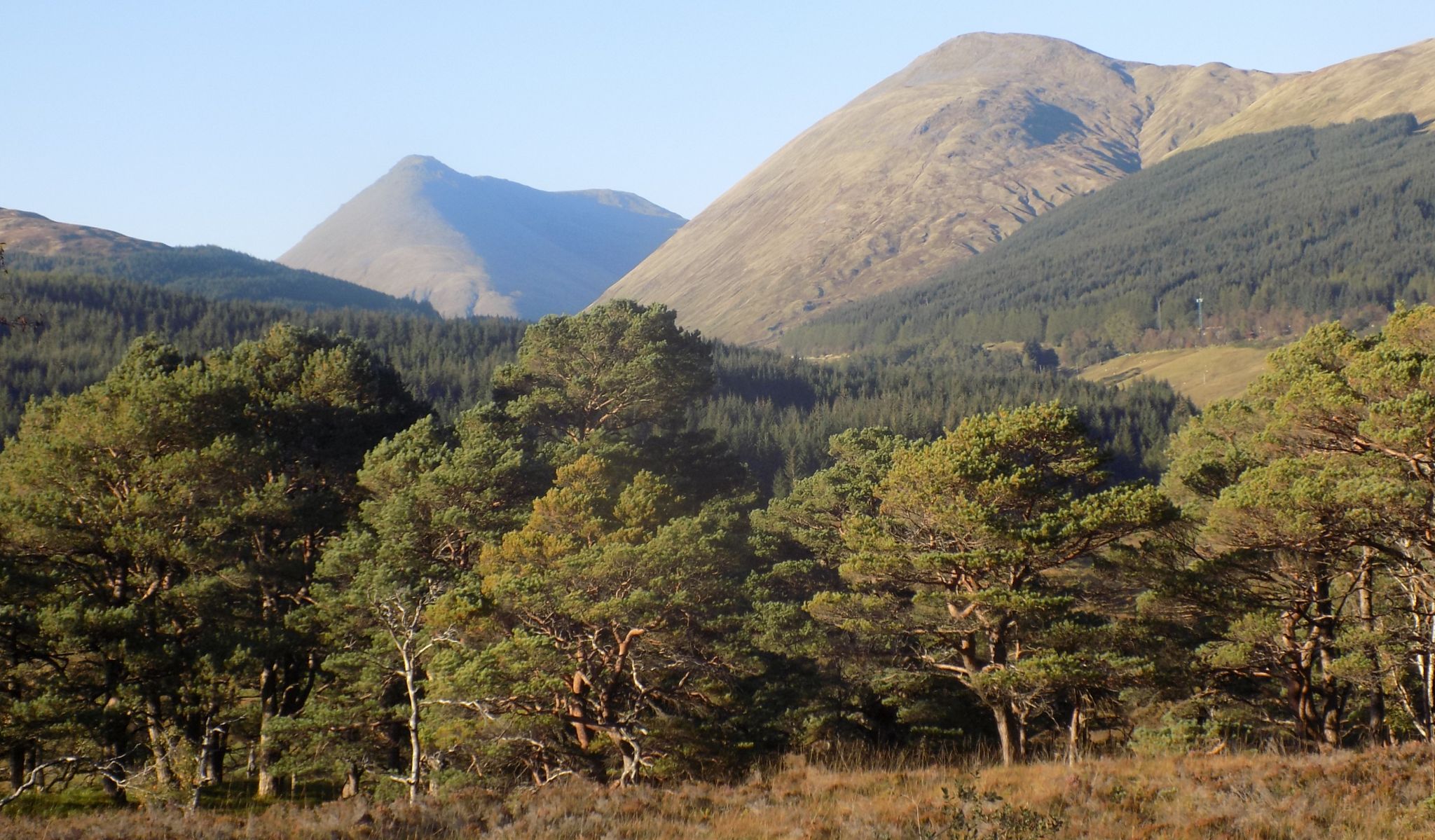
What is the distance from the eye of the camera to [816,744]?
133 ft

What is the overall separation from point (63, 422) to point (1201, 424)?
44590 millimetres

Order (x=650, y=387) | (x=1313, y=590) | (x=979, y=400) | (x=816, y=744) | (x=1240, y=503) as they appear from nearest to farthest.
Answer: (x=1240, y=503)
(x=1313, y=590)
(x=816, y=744)
(x=650, y=387)
(x=979, y=400)

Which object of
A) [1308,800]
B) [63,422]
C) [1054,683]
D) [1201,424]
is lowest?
[1054,683]

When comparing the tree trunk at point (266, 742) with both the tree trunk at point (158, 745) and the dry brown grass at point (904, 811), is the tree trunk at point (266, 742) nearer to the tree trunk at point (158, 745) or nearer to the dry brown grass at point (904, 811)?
the tree trunk at point (158, 745)

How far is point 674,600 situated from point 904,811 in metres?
21.9

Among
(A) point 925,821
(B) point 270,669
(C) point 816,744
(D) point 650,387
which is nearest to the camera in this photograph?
(A) point 925,821

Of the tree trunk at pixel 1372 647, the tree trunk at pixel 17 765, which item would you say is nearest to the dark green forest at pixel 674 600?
the tree trunk at pixel 1372 647

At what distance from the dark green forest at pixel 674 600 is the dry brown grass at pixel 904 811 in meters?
8.73

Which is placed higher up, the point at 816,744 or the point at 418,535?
the point at 418,535

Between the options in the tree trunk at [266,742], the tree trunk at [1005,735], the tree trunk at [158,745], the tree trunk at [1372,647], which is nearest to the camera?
the tree trunk at [158,745]

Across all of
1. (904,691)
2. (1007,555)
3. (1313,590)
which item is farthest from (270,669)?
(1313,590)

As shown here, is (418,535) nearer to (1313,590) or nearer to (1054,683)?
(1054,683)

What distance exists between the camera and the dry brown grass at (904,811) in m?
14.9

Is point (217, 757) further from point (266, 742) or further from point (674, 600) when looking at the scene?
point (674, 600)
